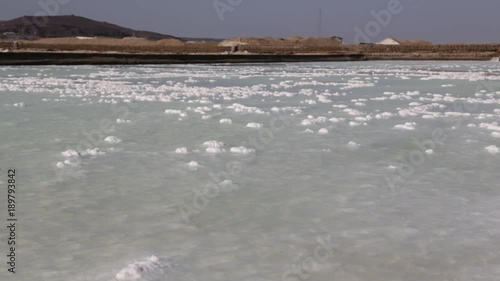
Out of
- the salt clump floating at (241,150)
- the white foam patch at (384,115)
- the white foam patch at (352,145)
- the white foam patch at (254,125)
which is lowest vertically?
the white foam patch at (384,115)

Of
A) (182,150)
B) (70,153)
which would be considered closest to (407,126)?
(182,150)

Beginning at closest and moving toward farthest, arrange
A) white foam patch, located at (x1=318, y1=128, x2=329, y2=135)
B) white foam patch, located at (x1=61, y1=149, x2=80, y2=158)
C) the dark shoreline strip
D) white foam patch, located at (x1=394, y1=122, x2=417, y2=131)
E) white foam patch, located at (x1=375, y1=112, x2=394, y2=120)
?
white foam patch, located at (x1=61, y1=149, x2=80, y2=158) < white foam patch, located at (x1=318, y1=128, x2=329, y2=135) < white foam patch, located at (x1=394, y1=122, x2=417, y2=131) < white foam patch, located at (x1=375, y1=112, x2=394, y2=120) < the dark shoreline strip

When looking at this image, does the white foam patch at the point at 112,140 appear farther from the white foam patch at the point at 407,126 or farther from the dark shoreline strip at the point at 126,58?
the dark shoreline strip at the point at 126,58

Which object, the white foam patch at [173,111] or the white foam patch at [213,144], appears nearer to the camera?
the white foam patch at [213,144]

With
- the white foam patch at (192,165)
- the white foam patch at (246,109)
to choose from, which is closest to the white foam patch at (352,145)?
the white foam patch at (192,165)

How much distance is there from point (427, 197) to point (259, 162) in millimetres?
1702

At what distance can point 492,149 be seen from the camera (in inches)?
234

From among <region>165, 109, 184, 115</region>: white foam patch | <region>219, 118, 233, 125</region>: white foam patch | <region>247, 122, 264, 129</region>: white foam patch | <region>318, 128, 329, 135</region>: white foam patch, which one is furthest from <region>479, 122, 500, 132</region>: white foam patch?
<region>165, 109, 184, 115</region>: white foam patch

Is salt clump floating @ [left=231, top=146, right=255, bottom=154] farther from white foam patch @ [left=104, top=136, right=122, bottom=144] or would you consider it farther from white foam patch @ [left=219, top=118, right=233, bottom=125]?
white foam patch @ [left=219, top=118, right=233, bottom=125]

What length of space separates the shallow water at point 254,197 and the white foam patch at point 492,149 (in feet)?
0.11

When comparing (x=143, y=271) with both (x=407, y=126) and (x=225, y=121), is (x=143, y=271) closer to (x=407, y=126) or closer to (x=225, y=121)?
(x=225, y=121)

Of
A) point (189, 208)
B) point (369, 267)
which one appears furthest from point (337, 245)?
point (189, 208)

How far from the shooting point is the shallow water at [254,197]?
2.89 meters

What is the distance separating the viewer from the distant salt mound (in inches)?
106
